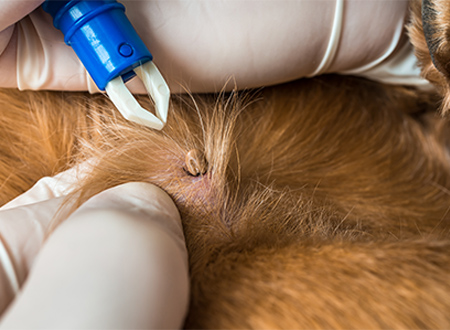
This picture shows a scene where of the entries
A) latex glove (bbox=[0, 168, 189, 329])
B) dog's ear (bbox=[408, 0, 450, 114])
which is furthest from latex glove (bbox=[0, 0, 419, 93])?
latex glove (bbox=[0, 168, 189, 329])

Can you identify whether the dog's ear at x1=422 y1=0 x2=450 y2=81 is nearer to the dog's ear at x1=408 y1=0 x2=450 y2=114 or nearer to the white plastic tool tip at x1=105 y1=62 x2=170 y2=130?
the dog's ear at x1=408 y1=0 x2=450 y2=114

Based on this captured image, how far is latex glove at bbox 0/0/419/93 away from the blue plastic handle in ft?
0.17

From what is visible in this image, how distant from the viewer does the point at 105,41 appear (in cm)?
38

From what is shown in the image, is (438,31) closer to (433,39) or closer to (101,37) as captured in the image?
(433,39)

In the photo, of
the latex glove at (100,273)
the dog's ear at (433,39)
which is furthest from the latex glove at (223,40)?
the latex glove at (100,273)

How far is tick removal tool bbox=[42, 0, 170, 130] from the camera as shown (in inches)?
14.9

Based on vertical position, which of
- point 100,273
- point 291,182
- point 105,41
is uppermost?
point 105,41

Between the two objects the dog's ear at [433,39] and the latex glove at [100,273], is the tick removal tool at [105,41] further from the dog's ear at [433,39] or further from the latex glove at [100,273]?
the dog's ear at [433,39]

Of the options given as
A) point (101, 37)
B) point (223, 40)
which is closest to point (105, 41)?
point (101, 37)

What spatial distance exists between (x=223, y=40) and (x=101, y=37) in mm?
150

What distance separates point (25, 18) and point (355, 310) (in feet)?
1.43

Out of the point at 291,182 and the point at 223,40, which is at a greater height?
the point at 223,40

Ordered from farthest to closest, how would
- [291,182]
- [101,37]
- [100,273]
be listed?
[291,182] → [101,37] → [100,273]

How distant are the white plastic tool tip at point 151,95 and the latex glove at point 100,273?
10 centimetres
